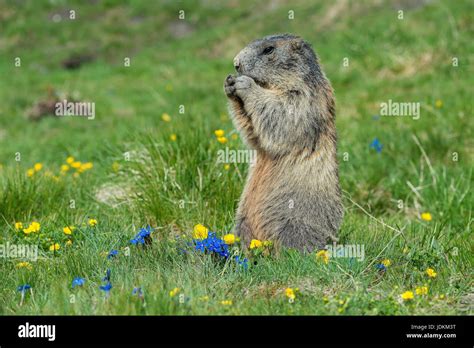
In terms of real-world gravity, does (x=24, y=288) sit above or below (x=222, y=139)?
below

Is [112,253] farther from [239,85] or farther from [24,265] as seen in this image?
[239,85]

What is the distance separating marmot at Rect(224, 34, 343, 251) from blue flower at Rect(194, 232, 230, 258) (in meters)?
0.49

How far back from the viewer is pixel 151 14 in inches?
765

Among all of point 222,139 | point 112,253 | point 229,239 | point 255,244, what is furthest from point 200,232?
point 222,139

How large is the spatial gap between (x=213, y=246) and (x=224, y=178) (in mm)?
1599

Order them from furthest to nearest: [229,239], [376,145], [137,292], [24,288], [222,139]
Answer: [376,145]
[222,139]
[229,239]
[24,288]
[137,292]

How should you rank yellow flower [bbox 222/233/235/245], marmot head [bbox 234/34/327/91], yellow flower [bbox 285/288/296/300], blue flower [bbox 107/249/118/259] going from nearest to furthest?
yellow flower [bbox 285/288/296/300], blue flower [bbox 107/249/118/259], yellow flower [bbox 222/233/235/245], marmot head [bbox 234/34/327/91]

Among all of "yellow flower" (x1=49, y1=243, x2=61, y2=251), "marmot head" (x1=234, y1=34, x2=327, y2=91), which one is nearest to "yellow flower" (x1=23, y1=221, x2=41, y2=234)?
"yellow flower" (x1=49, y1=243, x2=61, y2=251)

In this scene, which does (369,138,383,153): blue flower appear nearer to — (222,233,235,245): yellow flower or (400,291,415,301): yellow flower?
(222,233,235,245): yellow flower

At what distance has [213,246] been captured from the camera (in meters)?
4.79

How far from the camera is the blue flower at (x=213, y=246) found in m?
4.77

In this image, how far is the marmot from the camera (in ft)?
17.0

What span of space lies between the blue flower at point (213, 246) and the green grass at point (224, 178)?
0.28ft
